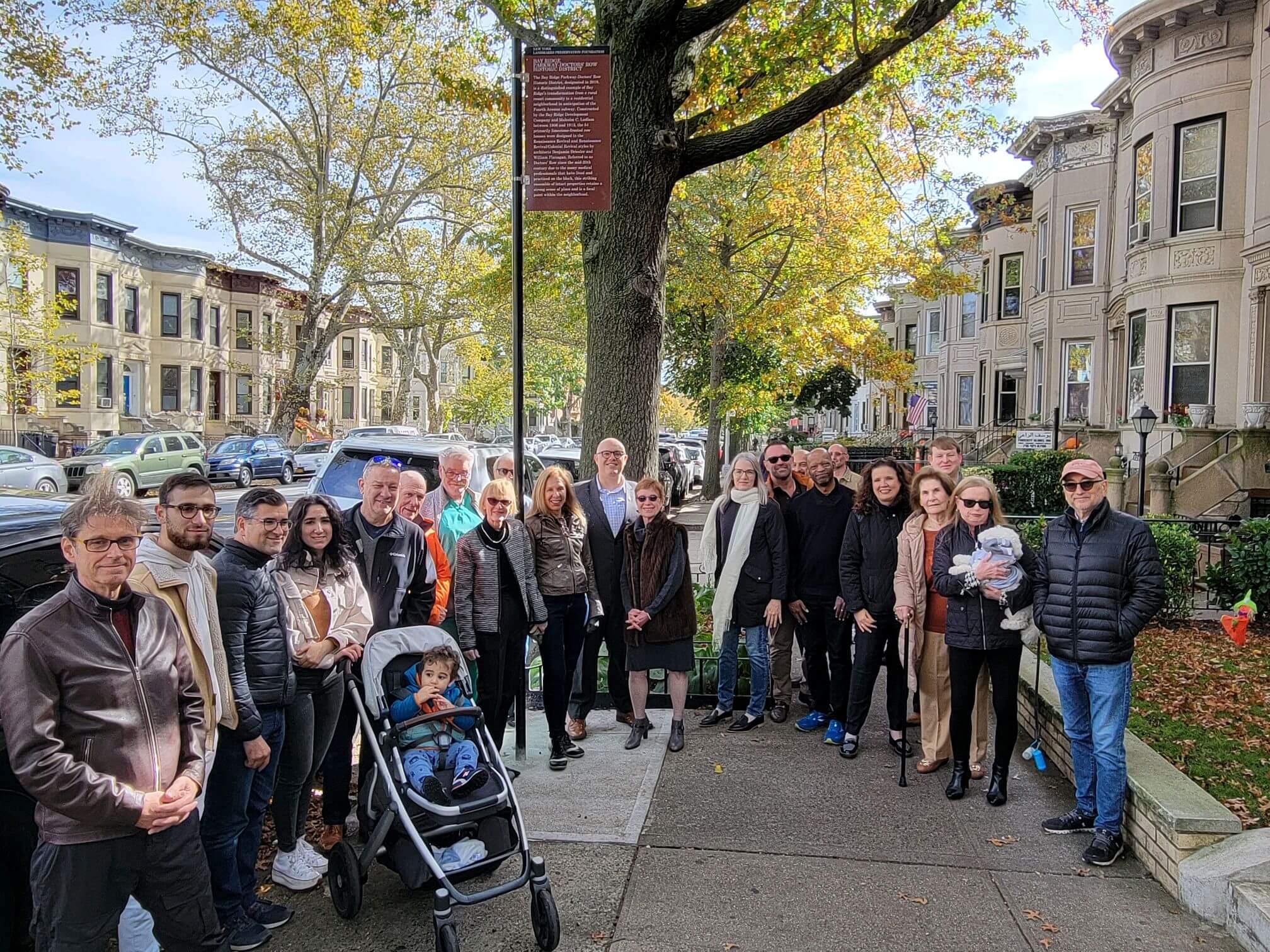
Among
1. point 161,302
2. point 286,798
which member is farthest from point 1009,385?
point 161,302

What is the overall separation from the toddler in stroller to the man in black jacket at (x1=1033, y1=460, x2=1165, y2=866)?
3074 mm

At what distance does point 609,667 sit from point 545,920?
3035 mm

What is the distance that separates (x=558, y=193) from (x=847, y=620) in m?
3.48

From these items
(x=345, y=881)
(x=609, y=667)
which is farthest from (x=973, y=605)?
(x=345, y=881)

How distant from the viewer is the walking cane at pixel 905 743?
210 inches

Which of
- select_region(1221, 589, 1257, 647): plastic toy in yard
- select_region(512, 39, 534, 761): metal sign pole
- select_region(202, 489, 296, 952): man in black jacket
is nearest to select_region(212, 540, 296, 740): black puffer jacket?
select_region(202, 489, 296, 952): man in black jacket

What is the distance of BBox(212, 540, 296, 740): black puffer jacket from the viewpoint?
3.64 meters

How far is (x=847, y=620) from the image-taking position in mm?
6199

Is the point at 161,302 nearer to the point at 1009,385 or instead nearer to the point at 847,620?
the point at 1009,385

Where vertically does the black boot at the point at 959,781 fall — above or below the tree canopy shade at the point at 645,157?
below

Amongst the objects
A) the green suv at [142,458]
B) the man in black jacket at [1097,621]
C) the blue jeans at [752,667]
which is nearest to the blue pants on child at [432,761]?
the blue jeans at [752,667]

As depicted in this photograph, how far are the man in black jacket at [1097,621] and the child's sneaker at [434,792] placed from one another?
3.20 m

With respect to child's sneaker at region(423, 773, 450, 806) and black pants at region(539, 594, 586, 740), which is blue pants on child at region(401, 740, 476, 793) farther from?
black pants at region(539, 594, 586, 740)

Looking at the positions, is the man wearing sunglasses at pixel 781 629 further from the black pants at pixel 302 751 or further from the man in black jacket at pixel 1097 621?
the black pants at pixel 302 751
